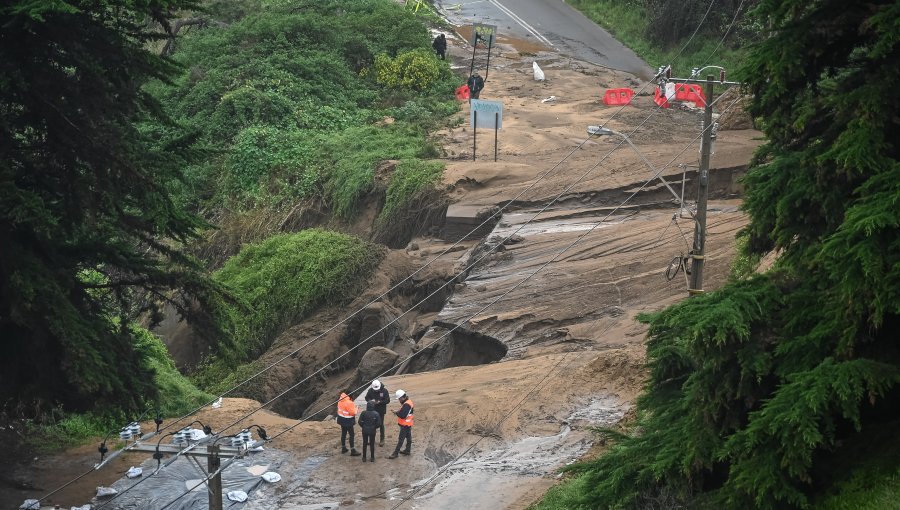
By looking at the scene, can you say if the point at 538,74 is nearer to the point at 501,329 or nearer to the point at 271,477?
the point at 501,329

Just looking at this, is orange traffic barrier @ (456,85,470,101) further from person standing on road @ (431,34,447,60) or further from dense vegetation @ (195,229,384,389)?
dense vegetation @ (195,229,384,389)

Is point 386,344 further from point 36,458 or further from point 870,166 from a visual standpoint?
point 870,166

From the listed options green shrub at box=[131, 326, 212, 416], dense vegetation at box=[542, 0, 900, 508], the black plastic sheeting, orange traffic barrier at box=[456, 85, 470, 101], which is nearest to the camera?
dense vegetation at box=[542, 0, 900, 508]

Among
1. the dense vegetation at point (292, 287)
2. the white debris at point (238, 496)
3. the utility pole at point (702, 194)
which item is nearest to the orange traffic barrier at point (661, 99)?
the dense vegetation at point (292, 287)

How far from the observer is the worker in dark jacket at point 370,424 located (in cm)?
1809

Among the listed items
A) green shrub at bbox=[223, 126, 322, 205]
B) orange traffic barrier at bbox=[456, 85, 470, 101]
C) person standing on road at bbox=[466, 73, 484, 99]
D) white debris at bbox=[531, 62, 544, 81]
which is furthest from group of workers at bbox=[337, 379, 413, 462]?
white debris at bbox=[531, 62, 544, 81]

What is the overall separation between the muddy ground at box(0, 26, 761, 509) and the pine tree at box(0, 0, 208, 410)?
2.96 metres

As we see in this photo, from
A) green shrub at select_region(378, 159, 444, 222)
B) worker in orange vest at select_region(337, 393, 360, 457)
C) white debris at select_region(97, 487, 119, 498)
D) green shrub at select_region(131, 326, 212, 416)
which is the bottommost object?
white debris at select_region(97, 487, 119, 498)

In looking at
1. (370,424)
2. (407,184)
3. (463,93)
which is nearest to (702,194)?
(370,424)

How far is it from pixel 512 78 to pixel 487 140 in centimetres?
801

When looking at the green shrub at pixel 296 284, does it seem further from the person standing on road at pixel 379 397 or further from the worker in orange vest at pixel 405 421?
the worker in orange vest at pixel 405 421

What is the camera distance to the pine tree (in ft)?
48.7

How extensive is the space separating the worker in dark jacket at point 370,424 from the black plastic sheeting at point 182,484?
152 centimetres

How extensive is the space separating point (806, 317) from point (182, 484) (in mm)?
11255
